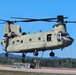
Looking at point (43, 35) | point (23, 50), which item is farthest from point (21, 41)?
point (43, 35)

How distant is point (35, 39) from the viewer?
181 feet

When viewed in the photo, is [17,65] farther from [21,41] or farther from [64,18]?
[64,18]

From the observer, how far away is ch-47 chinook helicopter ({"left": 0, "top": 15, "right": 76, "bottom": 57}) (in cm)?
5175

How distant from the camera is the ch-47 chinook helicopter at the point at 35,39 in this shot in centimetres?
5175

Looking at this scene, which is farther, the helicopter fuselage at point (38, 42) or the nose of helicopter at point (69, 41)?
the helicopter fuselage at point (38, 42)

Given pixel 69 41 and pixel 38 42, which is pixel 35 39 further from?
pixel 69 41

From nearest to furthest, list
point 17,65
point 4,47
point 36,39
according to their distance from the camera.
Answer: point 36,39, point 4,47, point 17,65

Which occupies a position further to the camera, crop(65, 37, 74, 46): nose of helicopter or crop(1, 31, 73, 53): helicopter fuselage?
crop(1, 31, 73, 53): helicopter fuselage

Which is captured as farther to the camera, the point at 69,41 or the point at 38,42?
the point at 38,42

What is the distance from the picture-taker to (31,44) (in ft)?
183

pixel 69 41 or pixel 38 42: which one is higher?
pixel 38 42

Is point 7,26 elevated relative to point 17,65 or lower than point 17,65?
elevated

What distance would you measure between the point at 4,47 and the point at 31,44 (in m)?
6.10

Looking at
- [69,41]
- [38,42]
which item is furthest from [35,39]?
[69,41]
